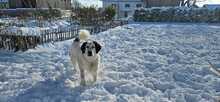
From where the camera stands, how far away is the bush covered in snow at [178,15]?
29953mm

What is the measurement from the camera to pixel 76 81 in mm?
6719

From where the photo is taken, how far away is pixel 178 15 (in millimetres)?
30953

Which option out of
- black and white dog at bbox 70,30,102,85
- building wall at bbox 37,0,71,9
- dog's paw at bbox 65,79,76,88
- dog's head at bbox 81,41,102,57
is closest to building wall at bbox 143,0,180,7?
building wall at bbox 37,0,71,9

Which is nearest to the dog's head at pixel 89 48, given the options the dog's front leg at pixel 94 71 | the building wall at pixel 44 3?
the dog's front leg at pixel 94 71

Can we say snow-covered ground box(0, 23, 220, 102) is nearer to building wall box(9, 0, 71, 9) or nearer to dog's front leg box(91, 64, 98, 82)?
dog's front leg box(91, 64, 98, 82)

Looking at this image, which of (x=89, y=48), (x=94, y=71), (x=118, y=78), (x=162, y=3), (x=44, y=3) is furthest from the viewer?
(x=162, y=3)

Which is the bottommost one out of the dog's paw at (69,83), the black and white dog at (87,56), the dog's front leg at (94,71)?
the dog's paw at (69,83)

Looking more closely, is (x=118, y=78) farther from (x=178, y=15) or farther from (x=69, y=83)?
(x=178, y=15)

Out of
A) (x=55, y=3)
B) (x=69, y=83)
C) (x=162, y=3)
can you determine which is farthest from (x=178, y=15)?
(x=69, y=83)

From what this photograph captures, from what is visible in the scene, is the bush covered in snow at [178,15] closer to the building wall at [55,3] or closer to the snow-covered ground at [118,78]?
the building wall at [55,3]

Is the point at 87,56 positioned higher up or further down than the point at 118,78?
higher up

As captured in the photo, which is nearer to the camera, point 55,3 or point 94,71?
point 94,71

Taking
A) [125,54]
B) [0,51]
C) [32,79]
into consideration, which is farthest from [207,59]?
[0,51]

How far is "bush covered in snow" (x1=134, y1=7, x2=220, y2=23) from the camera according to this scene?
98.3 feet
